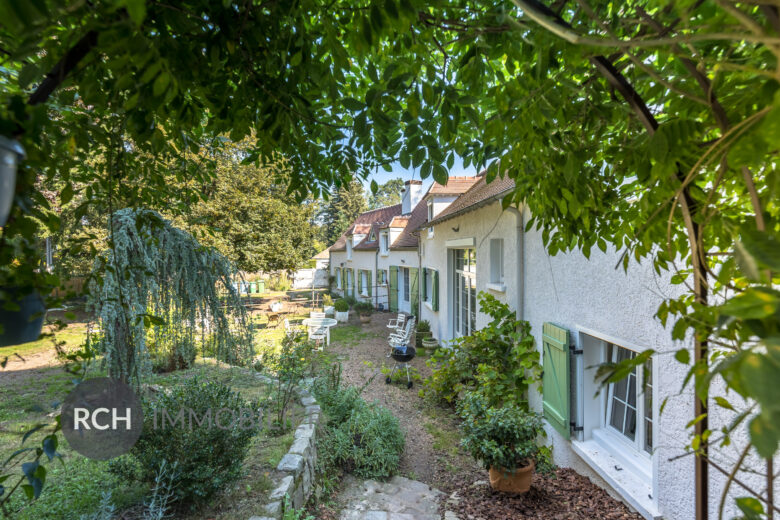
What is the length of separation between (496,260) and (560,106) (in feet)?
17.0

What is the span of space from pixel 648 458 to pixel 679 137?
3203mm

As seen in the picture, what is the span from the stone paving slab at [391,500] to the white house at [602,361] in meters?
1.59

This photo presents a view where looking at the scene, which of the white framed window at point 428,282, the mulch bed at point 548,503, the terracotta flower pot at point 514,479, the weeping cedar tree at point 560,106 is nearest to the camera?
the weeping cedar tree at point 560,106

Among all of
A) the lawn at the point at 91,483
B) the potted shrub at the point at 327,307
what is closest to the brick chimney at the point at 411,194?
the potted shrub at the point at 327,307

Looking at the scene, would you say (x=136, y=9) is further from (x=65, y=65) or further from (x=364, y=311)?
(x=364, y=311)

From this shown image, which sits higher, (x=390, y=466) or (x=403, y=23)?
(x=403, y=23)

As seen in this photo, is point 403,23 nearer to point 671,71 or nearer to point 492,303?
point 671,71

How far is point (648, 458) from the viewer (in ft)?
10.1

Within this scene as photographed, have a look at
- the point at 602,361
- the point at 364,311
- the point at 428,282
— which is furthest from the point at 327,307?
the point at 602,361

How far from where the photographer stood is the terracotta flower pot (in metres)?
3.59

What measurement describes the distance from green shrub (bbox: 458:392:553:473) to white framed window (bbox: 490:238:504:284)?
2662 millimetres

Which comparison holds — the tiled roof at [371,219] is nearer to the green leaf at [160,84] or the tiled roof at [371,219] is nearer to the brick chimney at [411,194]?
the brick chimney at [411,194]

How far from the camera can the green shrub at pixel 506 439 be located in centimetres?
360

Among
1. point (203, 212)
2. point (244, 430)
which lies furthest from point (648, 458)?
point (203, 212)
